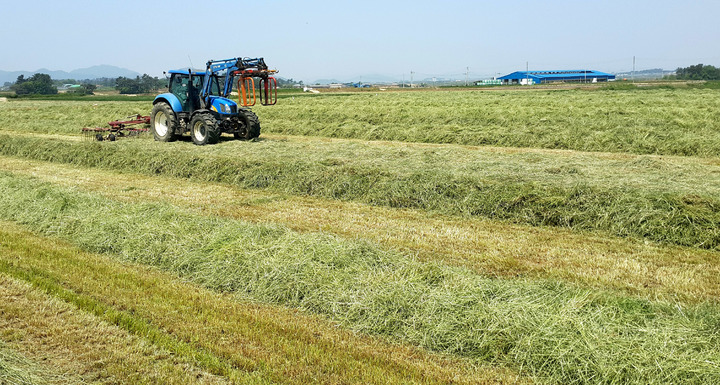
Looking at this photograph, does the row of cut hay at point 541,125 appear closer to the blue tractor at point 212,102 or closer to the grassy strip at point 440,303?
the blue tractor at point 212,102

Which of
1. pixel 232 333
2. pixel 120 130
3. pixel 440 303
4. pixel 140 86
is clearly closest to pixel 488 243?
pixel 440 303

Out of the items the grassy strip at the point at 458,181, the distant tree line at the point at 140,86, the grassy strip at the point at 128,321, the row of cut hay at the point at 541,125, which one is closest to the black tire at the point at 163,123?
the grassy strip at the point at 458,181

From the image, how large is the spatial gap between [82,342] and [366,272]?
2549 millimetres

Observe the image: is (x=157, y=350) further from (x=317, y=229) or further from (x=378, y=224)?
(x=378, y=224)

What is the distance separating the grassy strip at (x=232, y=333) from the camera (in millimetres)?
3990

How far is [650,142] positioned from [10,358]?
14.5 meters

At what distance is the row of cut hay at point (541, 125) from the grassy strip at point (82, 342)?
13.2 m

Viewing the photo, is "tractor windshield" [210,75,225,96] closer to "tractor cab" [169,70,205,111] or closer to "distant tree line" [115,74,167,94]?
"tractor cab" [169,70,205,111]

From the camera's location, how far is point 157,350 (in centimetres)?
430

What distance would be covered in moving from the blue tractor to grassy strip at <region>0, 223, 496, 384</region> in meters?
9.41

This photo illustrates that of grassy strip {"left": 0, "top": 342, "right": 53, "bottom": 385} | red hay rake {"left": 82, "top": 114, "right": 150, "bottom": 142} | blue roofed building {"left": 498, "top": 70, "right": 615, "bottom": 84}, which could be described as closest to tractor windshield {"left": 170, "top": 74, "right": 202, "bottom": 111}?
red hay rake {"left": 82, "top": 114, "right": 150, "bottom": 142}

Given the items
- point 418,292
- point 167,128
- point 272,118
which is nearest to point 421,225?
point 418,292

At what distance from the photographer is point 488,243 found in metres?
7.07

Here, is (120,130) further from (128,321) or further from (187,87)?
(128,321)
